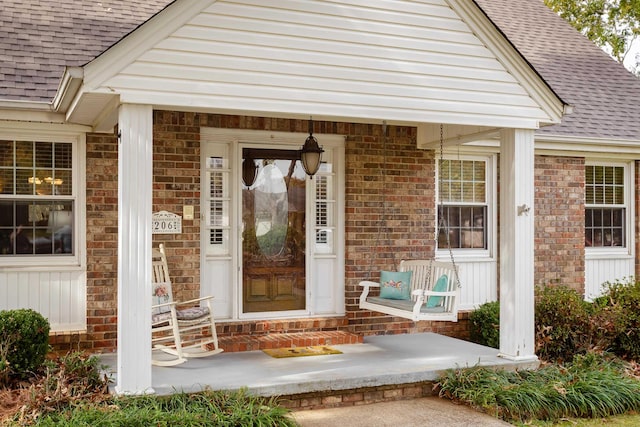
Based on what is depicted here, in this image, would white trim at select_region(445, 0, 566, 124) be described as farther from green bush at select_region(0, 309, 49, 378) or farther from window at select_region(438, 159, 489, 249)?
green bush at select_region(0, 309, 49, 378)

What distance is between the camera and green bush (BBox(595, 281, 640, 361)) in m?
8.67

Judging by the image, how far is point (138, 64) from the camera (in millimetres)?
5938

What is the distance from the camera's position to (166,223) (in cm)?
824

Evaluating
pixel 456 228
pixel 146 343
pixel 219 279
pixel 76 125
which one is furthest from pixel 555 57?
pixel 146 343

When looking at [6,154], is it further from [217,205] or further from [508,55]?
[508,55]

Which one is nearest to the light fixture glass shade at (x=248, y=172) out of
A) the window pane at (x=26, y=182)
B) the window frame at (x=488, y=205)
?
the window pane at (x=26, y=182)

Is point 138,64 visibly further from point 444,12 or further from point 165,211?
point 444,12

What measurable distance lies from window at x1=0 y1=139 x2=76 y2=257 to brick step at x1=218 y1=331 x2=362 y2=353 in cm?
217

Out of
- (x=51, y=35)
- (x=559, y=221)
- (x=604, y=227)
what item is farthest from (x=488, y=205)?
(x=51, y=35)

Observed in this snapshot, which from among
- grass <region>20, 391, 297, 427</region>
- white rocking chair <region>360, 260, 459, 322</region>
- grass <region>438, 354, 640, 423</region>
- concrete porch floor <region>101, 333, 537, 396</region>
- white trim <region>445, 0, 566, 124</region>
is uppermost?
white trim <region>445, 0, 566, 124</region>

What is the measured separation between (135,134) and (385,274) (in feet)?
12.9

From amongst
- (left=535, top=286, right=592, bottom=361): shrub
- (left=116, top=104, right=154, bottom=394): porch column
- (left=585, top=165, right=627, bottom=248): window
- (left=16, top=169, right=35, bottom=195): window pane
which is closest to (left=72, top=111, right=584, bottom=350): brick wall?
(left=585, top=165, right=627, bottom=248): window

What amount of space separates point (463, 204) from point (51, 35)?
609 cm

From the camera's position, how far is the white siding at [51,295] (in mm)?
7789
